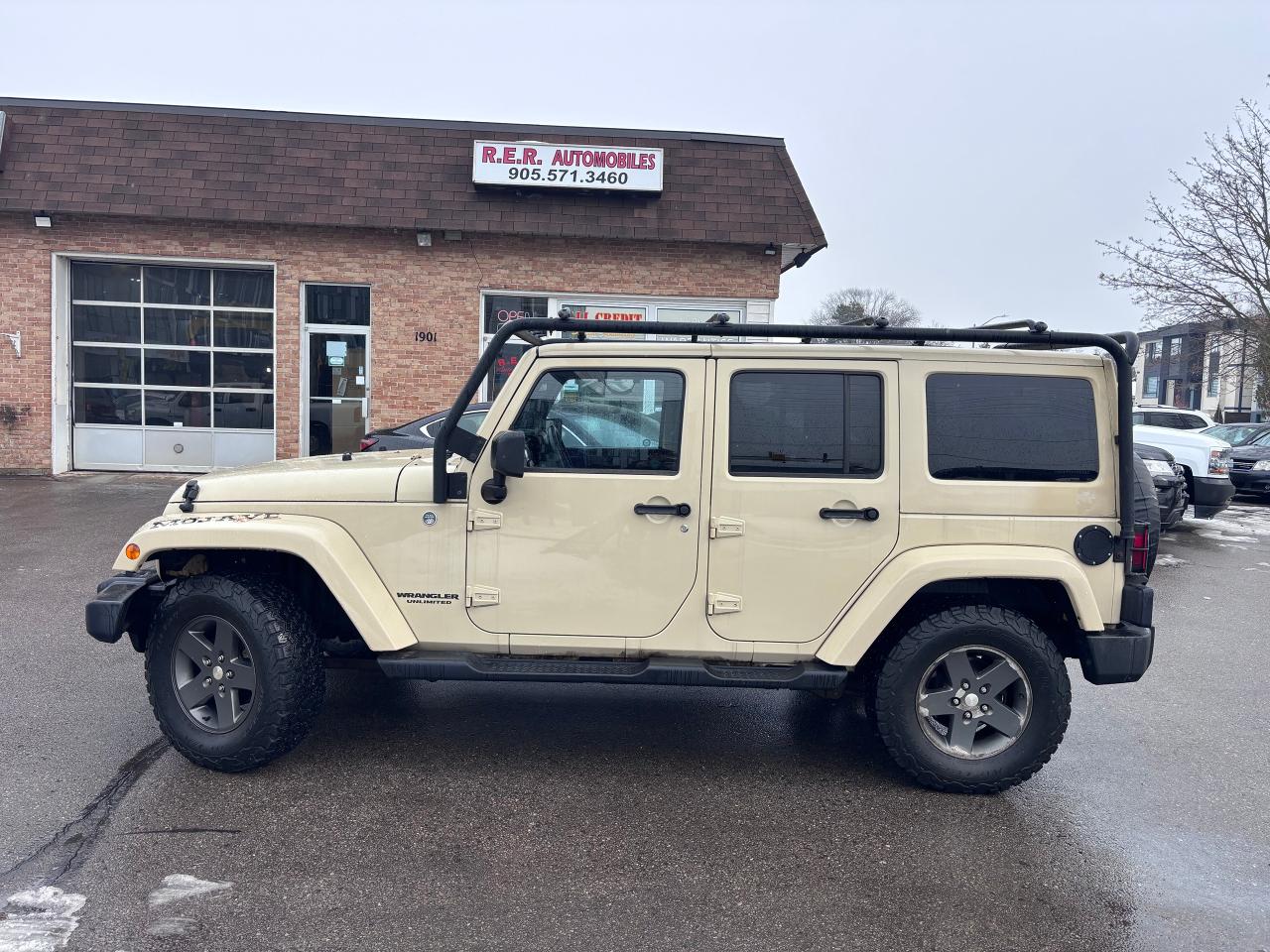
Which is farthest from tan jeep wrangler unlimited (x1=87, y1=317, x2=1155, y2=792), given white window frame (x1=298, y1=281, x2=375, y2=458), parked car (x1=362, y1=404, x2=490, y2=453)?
white window frame (x1=298, y1=281, x2=375, y2=458)

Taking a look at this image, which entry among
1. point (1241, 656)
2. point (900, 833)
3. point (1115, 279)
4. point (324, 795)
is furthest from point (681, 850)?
point (1115, 279)

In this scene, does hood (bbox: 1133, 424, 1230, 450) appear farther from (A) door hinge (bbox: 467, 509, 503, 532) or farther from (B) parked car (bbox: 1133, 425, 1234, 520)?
(A) door hinge (bbox: 467, 509, 503, 532)

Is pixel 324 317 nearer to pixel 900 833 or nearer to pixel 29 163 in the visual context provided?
pixel 29 163

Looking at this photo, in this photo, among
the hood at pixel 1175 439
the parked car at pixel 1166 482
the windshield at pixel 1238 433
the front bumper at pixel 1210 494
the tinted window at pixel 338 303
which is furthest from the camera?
the windshield at pixel 1238 433

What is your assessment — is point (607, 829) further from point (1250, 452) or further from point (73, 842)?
point (1250, 452)

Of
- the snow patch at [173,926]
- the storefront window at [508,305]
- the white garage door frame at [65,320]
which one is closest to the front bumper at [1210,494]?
the storefront window at [508,305]

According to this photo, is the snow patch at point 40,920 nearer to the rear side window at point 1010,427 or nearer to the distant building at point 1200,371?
the rear side window at point 1010,427

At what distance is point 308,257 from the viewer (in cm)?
1466

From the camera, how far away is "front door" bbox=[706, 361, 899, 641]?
425 cm

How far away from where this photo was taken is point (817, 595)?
14.0 feet

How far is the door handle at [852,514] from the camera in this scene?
4.22 meters

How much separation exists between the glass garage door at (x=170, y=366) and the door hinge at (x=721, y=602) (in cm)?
1247

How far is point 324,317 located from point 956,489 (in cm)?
1257

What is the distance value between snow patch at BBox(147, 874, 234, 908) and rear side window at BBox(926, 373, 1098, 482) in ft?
10.5
